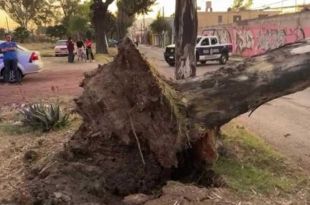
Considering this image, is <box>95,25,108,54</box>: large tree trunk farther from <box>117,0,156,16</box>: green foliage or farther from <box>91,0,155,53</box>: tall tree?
<box>117,0,156,16</box>: green foliage

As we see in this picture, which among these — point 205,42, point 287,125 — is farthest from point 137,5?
point 287,125

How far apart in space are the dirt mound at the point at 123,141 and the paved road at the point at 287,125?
62 cm

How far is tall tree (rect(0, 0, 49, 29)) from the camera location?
8038 cm

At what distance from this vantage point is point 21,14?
268 ft

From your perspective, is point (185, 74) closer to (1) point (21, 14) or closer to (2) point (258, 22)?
(2) point (258, 22)

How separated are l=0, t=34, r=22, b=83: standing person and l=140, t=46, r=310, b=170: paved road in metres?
9.08

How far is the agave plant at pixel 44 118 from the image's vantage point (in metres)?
8.95

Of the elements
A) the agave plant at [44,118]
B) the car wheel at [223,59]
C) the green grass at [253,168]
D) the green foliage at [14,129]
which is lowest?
the car wheel at [223,59]

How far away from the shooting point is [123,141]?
6020 mm

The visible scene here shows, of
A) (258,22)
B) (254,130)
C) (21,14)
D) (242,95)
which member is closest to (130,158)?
(242,95)

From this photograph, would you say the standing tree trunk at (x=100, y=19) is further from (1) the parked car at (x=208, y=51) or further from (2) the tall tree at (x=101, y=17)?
(1) the parked car at (x=208, y=51)

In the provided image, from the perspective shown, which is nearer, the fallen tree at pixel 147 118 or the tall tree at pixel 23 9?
the fallen tree at pixel 147 118

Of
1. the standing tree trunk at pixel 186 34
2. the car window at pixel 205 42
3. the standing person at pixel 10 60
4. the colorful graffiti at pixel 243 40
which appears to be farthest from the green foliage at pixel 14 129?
the colorful graffiti at pixel 243 40

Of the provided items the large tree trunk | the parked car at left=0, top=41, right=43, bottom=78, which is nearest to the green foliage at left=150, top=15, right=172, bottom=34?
the large tree trunk
